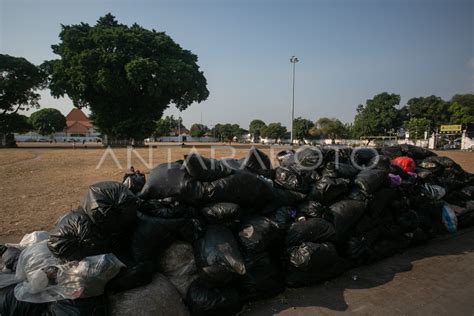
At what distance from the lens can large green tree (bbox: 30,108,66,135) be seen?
54.6 m

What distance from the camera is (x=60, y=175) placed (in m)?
8.34

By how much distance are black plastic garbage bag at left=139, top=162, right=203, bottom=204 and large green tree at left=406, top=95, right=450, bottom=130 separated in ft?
173

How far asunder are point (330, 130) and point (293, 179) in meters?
70.6

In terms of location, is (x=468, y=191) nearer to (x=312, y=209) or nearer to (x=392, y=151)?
(x=392, y=151)

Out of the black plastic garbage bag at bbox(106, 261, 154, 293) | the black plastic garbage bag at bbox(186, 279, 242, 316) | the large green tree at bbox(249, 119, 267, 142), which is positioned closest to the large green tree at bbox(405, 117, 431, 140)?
the large green tree at bbox(249, 119, 267, 142)

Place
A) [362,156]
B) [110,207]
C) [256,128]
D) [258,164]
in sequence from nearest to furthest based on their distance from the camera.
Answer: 1. [110,207]
2. [258,164]
3. [362,156]
4. [256,128]

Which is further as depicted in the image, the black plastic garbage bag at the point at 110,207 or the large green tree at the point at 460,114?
the large green tree at the point at 460,114

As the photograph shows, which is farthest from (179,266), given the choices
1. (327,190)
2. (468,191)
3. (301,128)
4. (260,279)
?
(301,128)

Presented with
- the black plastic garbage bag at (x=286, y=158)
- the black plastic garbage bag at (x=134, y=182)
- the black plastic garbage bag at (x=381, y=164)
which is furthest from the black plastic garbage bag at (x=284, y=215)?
the black plastic garbage bag at (x=381, y=164)

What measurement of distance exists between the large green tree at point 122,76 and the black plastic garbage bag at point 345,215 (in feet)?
77.5

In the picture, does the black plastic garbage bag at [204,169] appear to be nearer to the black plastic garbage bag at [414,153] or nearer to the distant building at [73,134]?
the black plastic garbage bag at [414,153]

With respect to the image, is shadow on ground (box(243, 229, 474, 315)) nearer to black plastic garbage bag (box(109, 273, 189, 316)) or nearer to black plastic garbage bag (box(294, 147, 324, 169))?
black plastic garbage bag (box(109, 273, 189, 316))

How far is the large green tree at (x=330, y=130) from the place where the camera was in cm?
7025

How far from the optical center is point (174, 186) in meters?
2.69
